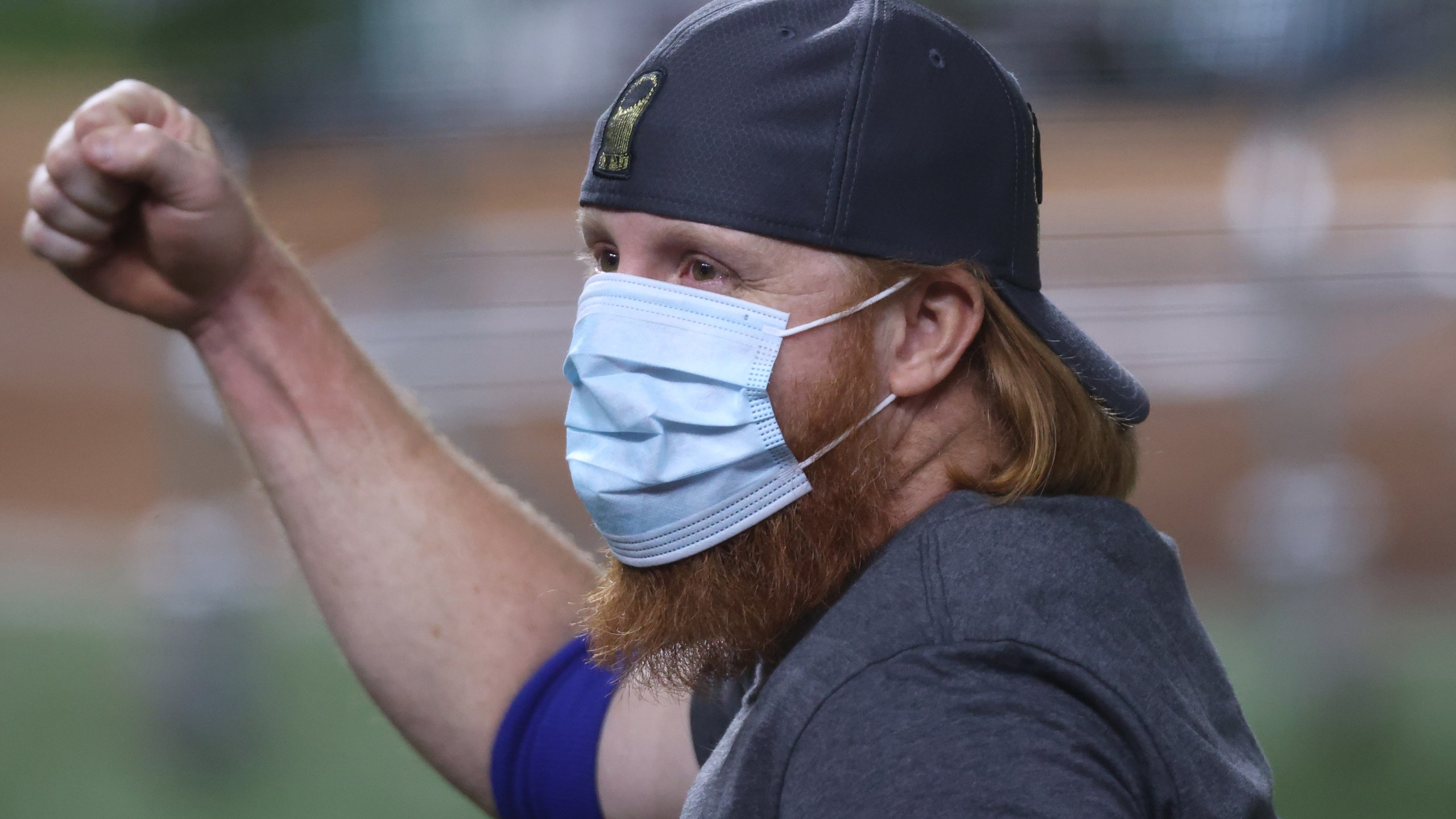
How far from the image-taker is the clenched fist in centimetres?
129

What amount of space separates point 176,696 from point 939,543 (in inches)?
140

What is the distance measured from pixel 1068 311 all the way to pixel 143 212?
12.3ft

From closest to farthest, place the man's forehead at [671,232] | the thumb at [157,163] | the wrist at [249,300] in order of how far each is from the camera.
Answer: the man's forehead at [671,232]
the thumb at [157,163]
the wrist at [249,300]

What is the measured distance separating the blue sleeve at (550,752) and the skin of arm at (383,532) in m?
0.02

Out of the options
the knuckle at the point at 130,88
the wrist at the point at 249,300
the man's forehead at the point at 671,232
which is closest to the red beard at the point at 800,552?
the man's forehead at the point at 671,232

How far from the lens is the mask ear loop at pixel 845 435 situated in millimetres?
1161

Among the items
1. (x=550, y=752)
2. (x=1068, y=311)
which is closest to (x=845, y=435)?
(x=550, y=752)

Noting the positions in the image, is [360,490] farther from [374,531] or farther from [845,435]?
[845,435]

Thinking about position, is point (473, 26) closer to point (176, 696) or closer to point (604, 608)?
point (176, 696)

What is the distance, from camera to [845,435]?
1.16 m

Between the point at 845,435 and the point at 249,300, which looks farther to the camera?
the point at 249,300

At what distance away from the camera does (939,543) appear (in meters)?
1.05

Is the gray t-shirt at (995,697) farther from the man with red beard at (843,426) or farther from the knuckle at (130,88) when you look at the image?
the knuckle at (130,88)

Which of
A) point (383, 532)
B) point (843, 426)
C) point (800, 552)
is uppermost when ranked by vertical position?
point (843, 426)
